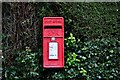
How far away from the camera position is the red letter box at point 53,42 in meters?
5.27

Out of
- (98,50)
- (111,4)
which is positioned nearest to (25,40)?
(98,50)

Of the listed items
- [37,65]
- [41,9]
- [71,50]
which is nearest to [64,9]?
[41,9]

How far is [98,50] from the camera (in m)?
5.44

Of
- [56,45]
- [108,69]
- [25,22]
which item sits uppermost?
[25,22]

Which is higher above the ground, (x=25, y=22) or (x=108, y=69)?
(x=25, y=22)

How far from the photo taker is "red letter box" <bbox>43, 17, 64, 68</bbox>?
5266 mm

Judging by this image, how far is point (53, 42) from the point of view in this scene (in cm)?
527

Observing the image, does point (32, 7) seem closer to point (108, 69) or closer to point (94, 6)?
point (94, 6)

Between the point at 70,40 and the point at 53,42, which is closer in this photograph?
the point at 53,42

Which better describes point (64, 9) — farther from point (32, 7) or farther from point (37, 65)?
point (37, 65)

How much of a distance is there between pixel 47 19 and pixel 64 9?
1.76 feet

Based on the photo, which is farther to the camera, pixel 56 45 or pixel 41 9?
pixel 41 9

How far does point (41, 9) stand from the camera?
5699 millimetres

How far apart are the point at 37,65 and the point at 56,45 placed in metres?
0.49
